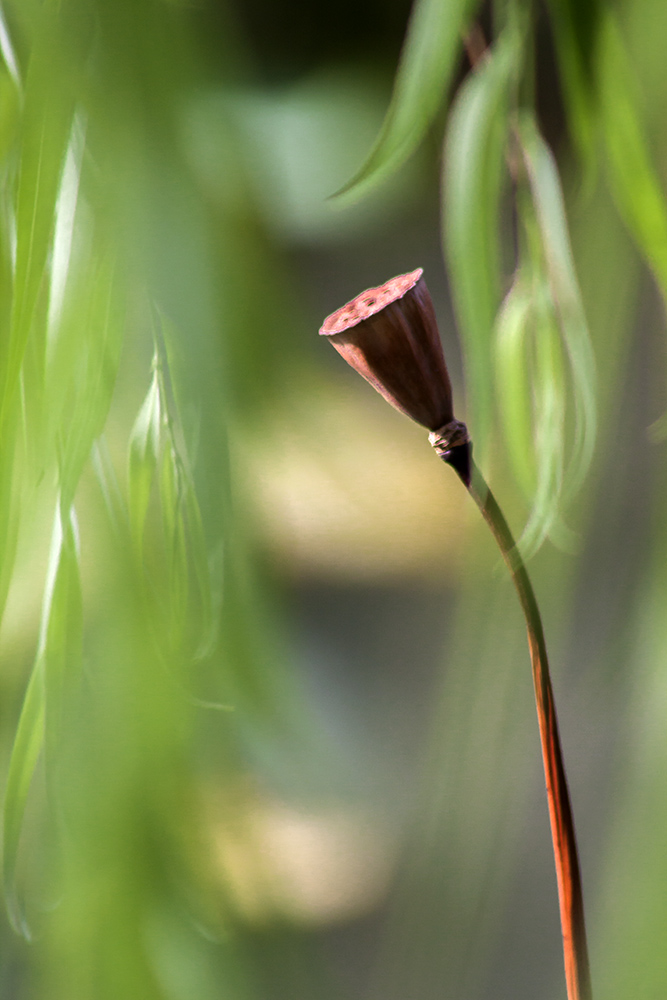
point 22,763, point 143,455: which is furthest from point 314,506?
point 22,763

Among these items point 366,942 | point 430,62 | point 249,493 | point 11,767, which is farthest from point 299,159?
point 366,942

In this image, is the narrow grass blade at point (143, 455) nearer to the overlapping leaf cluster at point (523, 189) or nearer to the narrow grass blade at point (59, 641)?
the narrow grass blade at point (59, 641)

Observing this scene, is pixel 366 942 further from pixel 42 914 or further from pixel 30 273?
pixel 30 273

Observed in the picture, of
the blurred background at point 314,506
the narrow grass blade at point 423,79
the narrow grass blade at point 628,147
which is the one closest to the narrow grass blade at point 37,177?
the blurred background at point 314,506

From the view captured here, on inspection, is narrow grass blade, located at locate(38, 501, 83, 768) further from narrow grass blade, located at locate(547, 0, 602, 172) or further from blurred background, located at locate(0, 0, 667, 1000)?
narrow grass blade, located at locate(547, 0, 602, 172)

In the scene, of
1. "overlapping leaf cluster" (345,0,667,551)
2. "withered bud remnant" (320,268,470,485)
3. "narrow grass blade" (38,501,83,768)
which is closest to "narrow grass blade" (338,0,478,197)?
"overlapping leaf cluster" (345,0,667,551)

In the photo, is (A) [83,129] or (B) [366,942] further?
(B) [366,942]
